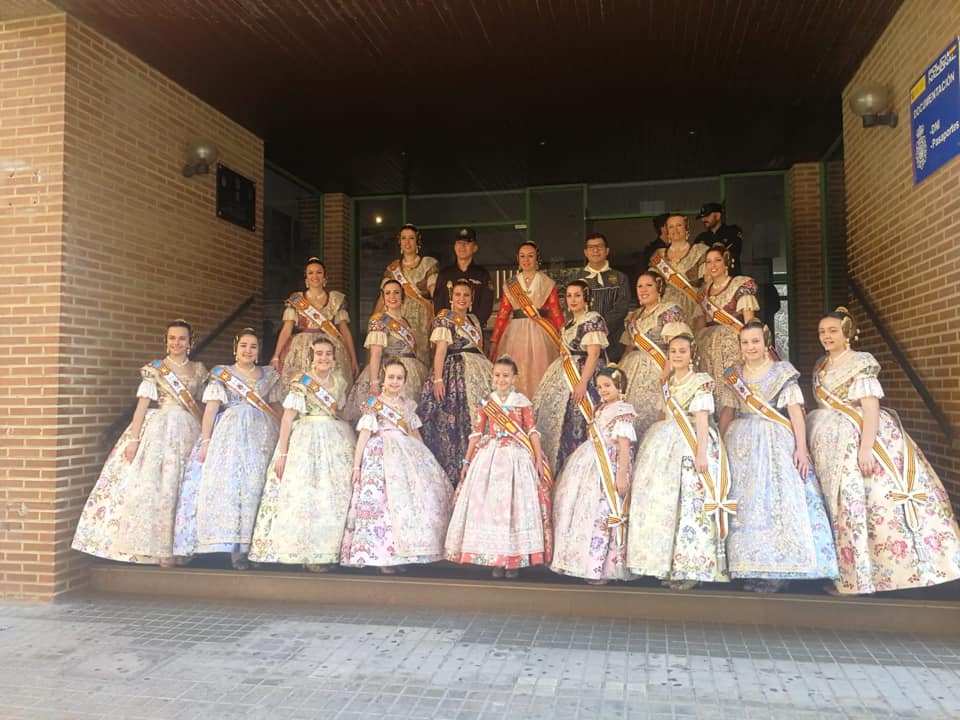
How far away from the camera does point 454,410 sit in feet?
19.4

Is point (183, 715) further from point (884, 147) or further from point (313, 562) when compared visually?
point (884, 147)

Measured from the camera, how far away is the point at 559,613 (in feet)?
15.2

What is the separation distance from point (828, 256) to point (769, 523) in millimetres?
5405

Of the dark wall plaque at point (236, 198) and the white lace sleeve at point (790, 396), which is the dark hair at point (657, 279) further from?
the dark wall plaque at point (236, 198)

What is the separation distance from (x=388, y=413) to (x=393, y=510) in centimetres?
66

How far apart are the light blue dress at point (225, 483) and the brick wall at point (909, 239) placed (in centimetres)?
454

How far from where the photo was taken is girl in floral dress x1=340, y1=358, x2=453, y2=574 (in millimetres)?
4895

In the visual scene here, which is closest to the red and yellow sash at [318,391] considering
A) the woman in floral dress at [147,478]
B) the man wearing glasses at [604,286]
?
the woman in floral dress at [147,478]

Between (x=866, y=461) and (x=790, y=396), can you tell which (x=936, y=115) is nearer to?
(x=790, y=396)

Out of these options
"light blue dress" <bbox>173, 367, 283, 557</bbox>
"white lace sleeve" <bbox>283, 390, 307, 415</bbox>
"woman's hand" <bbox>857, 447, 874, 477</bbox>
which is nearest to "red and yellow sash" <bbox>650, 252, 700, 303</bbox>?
"woman's hand" <bbox>857, 447, 874, 477</bbox>

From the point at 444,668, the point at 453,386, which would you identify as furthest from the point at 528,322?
the point at 444,668

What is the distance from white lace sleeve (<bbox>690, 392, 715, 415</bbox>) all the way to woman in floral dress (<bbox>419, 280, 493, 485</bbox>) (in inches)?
72.9

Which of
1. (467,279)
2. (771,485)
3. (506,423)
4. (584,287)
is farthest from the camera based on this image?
(467,279)

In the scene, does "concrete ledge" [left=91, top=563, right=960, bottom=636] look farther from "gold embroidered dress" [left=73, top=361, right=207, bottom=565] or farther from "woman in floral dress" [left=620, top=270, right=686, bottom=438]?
"woman in floral dress" [left=620, top=270, right=686, bottom=438]
